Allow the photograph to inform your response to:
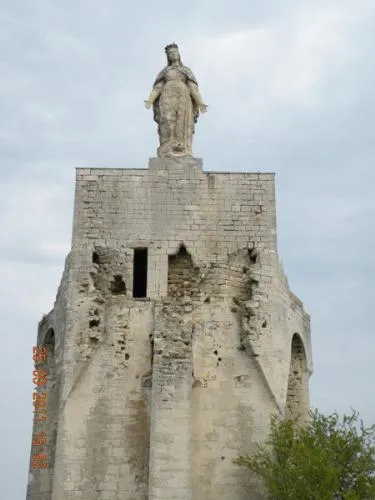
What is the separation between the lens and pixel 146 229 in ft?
56.7

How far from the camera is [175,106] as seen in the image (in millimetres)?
18781

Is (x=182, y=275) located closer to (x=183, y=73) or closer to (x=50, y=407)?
(x=50, y=407)

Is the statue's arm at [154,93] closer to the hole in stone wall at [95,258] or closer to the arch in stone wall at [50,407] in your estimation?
the hole in stone wall at [95,258]

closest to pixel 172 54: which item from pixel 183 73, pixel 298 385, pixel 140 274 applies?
pixel 183 73

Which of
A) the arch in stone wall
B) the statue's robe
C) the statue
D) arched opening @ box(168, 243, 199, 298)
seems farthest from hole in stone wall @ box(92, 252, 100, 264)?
the statue's robe

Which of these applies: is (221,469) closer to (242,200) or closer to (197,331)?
(197,331)

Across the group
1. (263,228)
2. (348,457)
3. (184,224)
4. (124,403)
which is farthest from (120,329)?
(348,457)

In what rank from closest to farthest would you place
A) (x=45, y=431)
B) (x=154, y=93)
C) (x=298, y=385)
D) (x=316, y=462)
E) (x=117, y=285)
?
(x=316, y=462), (x=117, y=285), (x=45, y=431), (x=298, y=385), (x=154, y=93)

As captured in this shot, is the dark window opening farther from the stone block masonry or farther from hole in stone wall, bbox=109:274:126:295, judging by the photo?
hole in stone wall, bbox=109:274:126:295

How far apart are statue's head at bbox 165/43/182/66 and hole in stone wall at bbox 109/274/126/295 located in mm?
5668

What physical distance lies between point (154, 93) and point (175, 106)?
0.70 m

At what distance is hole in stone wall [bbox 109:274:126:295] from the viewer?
55.6ft

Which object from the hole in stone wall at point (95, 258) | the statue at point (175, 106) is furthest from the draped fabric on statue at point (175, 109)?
the hole in stone wall at point (95, 258)

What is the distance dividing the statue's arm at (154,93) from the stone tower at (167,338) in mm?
353
